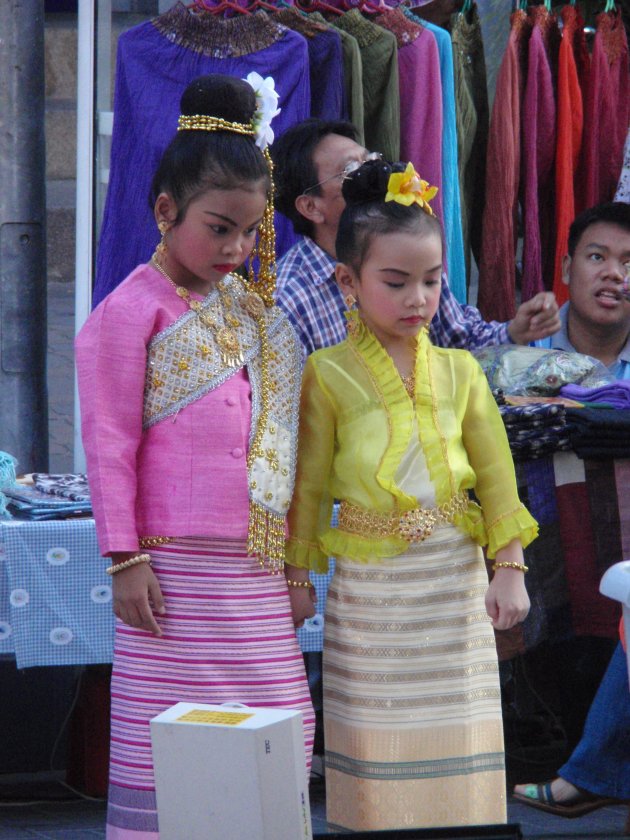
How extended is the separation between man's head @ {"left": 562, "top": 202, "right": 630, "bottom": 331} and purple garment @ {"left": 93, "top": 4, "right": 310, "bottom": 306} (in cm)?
87

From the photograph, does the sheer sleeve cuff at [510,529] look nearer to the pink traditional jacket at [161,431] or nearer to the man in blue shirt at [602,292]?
the pink traditional jacket at [161,431]

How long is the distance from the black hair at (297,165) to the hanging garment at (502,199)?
1037 mm

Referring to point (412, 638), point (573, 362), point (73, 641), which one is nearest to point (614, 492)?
point (573, 362)

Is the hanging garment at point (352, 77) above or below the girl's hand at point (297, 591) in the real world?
above

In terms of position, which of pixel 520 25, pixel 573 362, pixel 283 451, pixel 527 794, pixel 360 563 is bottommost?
pixel 527 794

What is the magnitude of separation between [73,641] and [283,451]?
3.39 ft

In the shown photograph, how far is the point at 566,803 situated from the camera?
3.49 m

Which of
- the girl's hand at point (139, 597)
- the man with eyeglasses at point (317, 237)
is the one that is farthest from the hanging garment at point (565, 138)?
the girl's hand at point (139, 597)

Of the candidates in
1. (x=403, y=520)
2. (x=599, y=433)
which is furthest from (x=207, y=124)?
(x=599, y=433)

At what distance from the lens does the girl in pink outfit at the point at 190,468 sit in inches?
97.5

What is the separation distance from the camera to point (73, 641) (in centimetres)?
335

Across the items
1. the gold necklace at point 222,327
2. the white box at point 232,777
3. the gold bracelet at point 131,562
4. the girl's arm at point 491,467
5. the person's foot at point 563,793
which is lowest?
the person's foot at point 563,793

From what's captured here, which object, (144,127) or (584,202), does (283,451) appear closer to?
(144,127)

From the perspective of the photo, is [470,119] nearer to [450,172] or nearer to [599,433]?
[450,172]
